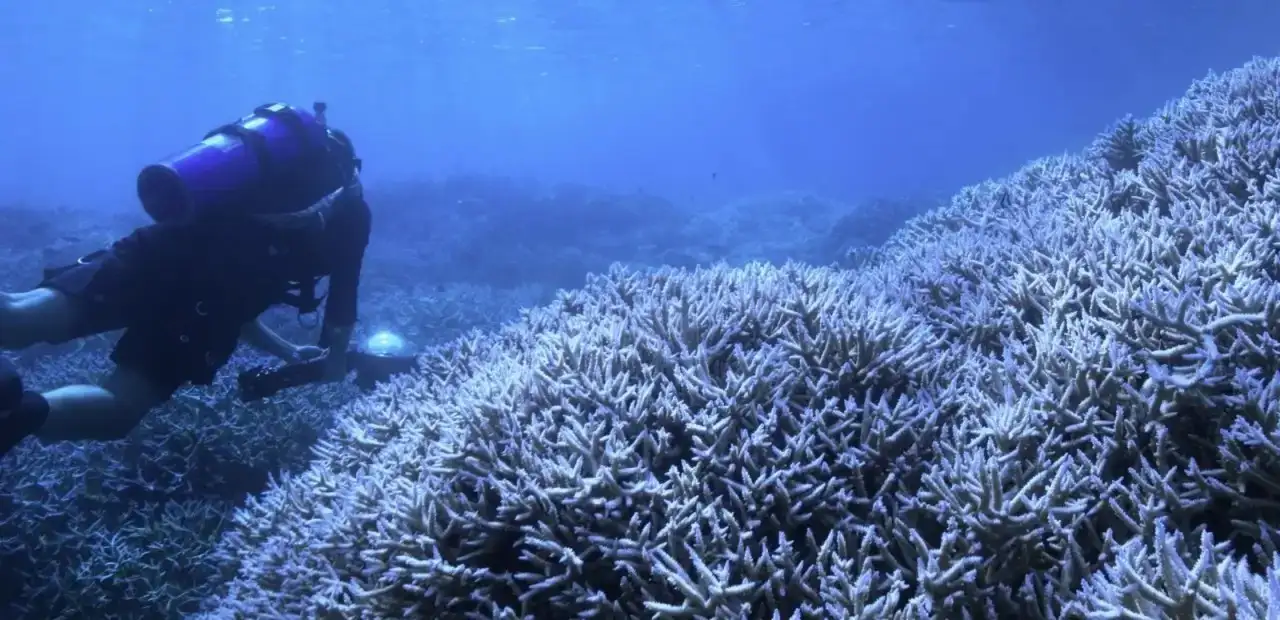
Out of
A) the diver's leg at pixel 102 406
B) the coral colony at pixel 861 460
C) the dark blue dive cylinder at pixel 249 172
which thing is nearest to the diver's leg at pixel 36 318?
the diver's leg at pixel 102 406

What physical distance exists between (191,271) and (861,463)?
472 cm

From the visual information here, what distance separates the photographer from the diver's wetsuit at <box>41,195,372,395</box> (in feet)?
15.2

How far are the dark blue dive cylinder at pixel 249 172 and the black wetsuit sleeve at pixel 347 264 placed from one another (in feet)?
1.07

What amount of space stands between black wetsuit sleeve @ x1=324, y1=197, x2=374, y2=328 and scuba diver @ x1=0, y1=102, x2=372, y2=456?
16mm

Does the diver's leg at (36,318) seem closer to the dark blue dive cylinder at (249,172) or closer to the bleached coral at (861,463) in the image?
the dark blue dive cylinder at (249,172)

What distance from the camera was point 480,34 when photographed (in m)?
61.2

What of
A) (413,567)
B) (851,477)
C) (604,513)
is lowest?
(413,567)

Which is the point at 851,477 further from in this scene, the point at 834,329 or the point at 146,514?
the point at 146,514

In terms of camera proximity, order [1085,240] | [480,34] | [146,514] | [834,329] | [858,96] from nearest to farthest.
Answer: [834,329] → [1085,240] → [146,514] → [480,34] → [858,96]

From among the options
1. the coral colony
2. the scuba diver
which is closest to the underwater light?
the scuba diver

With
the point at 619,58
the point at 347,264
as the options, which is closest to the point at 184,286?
the point at 347,264

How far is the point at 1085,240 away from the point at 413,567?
419 cm

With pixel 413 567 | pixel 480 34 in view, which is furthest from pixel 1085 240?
pixel 480 34

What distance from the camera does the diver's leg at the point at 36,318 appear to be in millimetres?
4270
